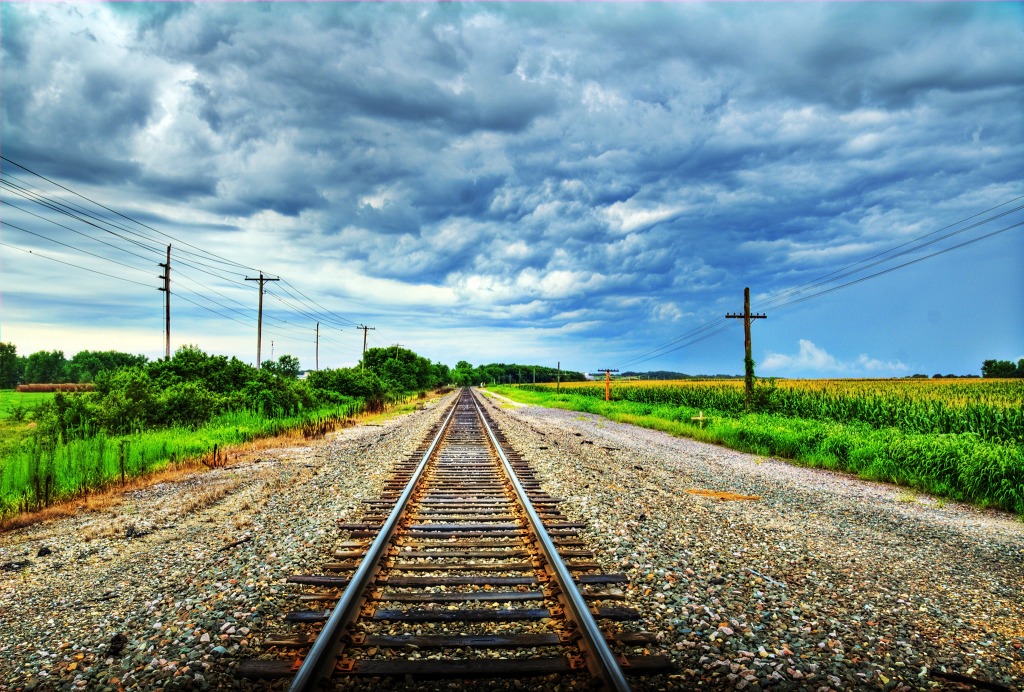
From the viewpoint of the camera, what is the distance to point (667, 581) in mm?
4582

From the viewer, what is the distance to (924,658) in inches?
139

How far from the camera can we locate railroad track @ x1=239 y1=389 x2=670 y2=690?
10.2ft

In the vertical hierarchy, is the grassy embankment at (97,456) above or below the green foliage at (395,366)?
below

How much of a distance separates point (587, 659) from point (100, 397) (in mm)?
19097

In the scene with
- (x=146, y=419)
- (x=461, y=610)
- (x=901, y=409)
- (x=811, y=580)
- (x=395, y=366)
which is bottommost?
(x=811, y=580)

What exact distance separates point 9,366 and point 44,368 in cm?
1068

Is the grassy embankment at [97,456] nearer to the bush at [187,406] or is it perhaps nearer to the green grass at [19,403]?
the bush at [187,406]

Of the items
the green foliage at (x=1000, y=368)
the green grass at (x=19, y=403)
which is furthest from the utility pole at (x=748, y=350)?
the green foliage at (x=1000, y=368)

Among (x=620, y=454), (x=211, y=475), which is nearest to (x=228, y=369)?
(x=211, y=475)

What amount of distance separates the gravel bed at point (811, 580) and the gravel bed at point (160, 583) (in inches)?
117

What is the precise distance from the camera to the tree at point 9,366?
93.9 meters

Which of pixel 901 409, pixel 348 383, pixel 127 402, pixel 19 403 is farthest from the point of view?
pixel 348 383

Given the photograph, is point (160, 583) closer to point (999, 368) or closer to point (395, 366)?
point (395, 366)

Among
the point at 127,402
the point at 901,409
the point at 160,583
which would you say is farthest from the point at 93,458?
the point at 901,409
